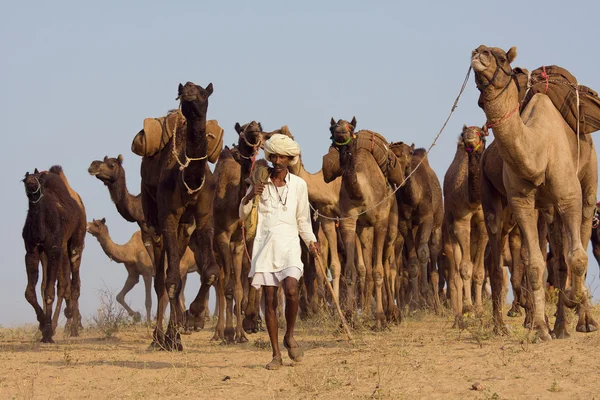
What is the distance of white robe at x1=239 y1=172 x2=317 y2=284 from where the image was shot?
9.24 metres

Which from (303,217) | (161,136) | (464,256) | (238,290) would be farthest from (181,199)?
(464,256)

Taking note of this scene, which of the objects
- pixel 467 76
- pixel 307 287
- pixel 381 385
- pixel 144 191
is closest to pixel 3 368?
pixel 144 191

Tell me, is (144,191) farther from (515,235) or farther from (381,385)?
(381,385)

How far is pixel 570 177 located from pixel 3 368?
20.4ft

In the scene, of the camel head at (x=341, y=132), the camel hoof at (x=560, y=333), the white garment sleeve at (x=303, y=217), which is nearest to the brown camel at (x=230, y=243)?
the camel head at (x=341, y=132)

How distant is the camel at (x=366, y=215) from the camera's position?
14539 millimetres

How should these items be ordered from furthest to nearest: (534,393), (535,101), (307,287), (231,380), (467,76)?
1. (307,287)
2. (535,101)
3. (467,76)
4. (231,380)
5. (534,393)

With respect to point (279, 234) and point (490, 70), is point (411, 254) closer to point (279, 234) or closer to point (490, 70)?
point (490, 70)

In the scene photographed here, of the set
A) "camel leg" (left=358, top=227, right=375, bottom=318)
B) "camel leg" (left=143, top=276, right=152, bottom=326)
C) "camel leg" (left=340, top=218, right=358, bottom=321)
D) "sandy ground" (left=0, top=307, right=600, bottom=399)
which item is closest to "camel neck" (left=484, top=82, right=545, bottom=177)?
"sandy ground" (left=0, top=307, right=600, bottom=399)

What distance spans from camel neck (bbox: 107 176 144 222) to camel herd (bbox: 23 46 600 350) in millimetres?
30

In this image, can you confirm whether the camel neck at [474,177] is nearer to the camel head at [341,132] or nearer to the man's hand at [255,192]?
the camel head at [341,132]

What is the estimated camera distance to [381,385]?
8047 millimetres

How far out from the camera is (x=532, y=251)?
9.88 meters

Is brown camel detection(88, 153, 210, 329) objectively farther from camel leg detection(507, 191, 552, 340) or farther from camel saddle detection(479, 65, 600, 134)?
camel leg detection(507, 191, 552, 340)
